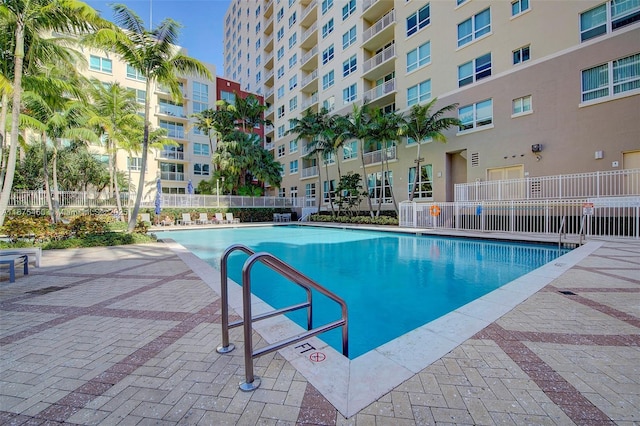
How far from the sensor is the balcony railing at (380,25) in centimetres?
2107

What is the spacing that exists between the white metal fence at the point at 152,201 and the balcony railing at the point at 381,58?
45.6 ft

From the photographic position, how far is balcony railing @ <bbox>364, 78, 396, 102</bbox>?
837 inches

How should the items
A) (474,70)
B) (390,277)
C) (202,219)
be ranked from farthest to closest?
(202,219)
(474,70)
(390,277)

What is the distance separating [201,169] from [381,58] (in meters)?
23.3

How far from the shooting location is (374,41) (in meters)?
22.6

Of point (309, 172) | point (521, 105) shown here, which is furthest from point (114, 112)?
point (521, 105)

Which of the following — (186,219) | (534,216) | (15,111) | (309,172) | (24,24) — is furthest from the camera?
(309,172)

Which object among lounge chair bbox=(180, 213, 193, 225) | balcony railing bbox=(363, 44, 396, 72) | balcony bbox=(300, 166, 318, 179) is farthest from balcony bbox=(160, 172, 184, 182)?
balcony railing bbox=(363, 44, 396, 72)

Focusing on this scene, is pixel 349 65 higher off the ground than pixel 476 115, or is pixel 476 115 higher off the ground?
pixel 349 65

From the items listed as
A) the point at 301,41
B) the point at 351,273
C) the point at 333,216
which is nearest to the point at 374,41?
the point at 301,41

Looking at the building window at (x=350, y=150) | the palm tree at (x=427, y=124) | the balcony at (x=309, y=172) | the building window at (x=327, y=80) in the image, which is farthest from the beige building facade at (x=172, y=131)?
the palm tree at (x=427, y=124)

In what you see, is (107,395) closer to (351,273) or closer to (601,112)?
(351,273)

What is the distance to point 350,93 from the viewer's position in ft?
81.2

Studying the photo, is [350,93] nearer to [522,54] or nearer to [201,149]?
[522,54]
